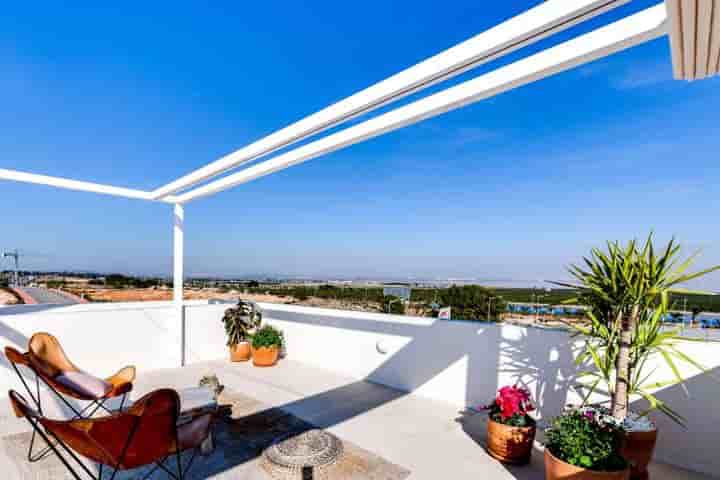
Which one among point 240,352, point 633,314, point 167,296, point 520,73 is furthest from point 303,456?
point 167,296

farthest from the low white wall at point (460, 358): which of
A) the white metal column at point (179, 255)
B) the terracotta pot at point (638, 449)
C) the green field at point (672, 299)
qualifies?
the terracotta pot at point (638, 449)

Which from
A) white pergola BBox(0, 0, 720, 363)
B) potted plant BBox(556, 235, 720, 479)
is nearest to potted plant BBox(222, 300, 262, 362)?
white pergola BBox(0, 0, 720, 363)

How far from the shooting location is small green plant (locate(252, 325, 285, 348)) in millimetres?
4684

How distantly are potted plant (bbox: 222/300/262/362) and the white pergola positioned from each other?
273cm

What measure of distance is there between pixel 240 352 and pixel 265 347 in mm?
457

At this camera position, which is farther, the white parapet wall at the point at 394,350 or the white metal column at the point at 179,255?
the white metal column at the point at 179,255

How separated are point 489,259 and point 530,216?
2.24m

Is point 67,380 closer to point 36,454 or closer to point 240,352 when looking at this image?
point 36,454

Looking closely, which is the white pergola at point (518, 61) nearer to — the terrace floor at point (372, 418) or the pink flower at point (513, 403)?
the pink flower at point (513, 403)

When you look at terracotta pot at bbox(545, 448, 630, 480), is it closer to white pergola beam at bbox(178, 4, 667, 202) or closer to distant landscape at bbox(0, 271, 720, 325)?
distant landscape at bbox(0, 271, 720, 325)

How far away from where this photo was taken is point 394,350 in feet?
13.1

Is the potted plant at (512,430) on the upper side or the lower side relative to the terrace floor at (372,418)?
upper

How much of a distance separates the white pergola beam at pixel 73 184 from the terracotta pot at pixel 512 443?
14.6 feet

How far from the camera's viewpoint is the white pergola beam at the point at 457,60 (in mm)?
1497
